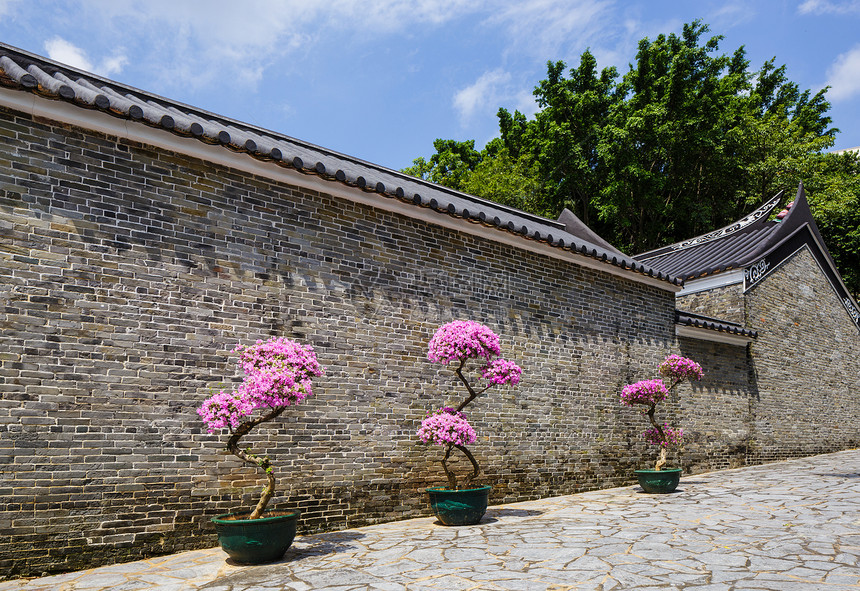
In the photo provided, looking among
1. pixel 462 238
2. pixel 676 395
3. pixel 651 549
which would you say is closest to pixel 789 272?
pixel 676 395

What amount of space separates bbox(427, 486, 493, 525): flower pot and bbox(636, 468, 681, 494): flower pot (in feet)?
11.3

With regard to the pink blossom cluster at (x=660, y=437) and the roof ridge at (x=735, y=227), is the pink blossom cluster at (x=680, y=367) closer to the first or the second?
the pink blossom cluster at (x=660, y=437)

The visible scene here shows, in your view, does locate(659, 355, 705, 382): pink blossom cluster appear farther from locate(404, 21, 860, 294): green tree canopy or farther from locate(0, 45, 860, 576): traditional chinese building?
locate(404, 21, 860, 294): green tree canopy

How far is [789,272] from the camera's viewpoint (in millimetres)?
14469

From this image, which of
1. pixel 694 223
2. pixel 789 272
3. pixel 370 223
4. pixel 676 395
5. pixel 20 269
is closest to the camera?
pixel 20 269

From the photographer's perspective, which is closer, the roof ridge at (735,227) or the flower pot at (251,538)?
the flower pot at (251,538)

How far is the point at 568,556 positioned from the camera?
505 cm

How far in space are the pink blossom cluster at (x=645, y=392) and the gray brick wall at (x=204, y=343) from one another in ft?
3.15

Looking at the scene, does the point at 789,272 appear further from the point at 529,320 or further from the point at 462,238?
the point at 462,238

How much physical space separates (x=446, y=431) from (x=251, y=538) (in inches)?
92.9

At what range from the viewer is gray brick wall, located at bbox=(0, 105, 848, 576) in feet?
15.9

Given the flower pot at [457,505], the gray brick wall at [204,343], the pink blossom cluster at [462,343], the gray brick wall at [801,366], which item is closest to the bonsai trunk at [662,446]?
the gray brick wall at [204,343]

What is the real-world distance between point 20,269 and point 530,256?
6.34m

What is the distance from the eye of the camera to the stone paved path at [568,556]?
4301mm
